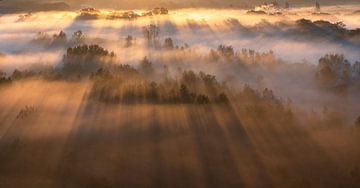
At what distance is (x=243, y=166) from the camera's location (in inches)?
4092

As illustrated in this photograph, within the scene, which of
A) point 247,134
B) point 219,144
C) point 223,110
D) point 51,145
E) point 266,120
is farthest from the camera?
point 223,110

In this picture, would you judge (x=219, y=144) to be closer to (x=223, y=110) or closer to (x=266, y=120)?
(x=266, y=120)

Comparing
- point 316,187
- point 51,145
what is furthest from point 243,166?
point 51,145

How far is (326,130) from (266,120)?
67.2ft

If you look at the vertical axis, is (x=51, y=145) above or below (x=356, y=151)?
above

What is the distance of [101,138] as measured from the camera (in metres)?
122

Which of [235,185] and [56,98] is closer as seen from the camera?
[235,185]

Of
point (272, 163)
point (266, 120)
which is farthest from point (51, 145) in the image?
point (266, 120)

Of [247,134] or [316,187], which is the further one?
[247,134]

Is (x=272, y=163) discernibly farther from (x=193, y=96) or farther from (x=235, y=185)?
(x=193, y=96)

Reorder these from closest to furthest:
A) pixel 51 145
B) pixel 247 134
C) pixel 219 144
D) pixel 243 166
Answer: pixel 243 166 → pixel 51 145 → pixel 219 144 → pixel 247 134

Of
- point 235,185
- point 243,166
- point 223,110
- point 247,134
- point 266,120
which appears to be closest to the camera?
point 235,185

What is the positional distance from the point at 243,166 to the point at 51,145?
149 ft

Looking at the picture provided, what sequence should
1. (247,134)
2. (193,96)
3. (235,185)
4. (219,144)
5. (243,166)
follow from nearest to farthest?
(235,185)
(243,166)
(219,144)
(247,134)
(193,96)
